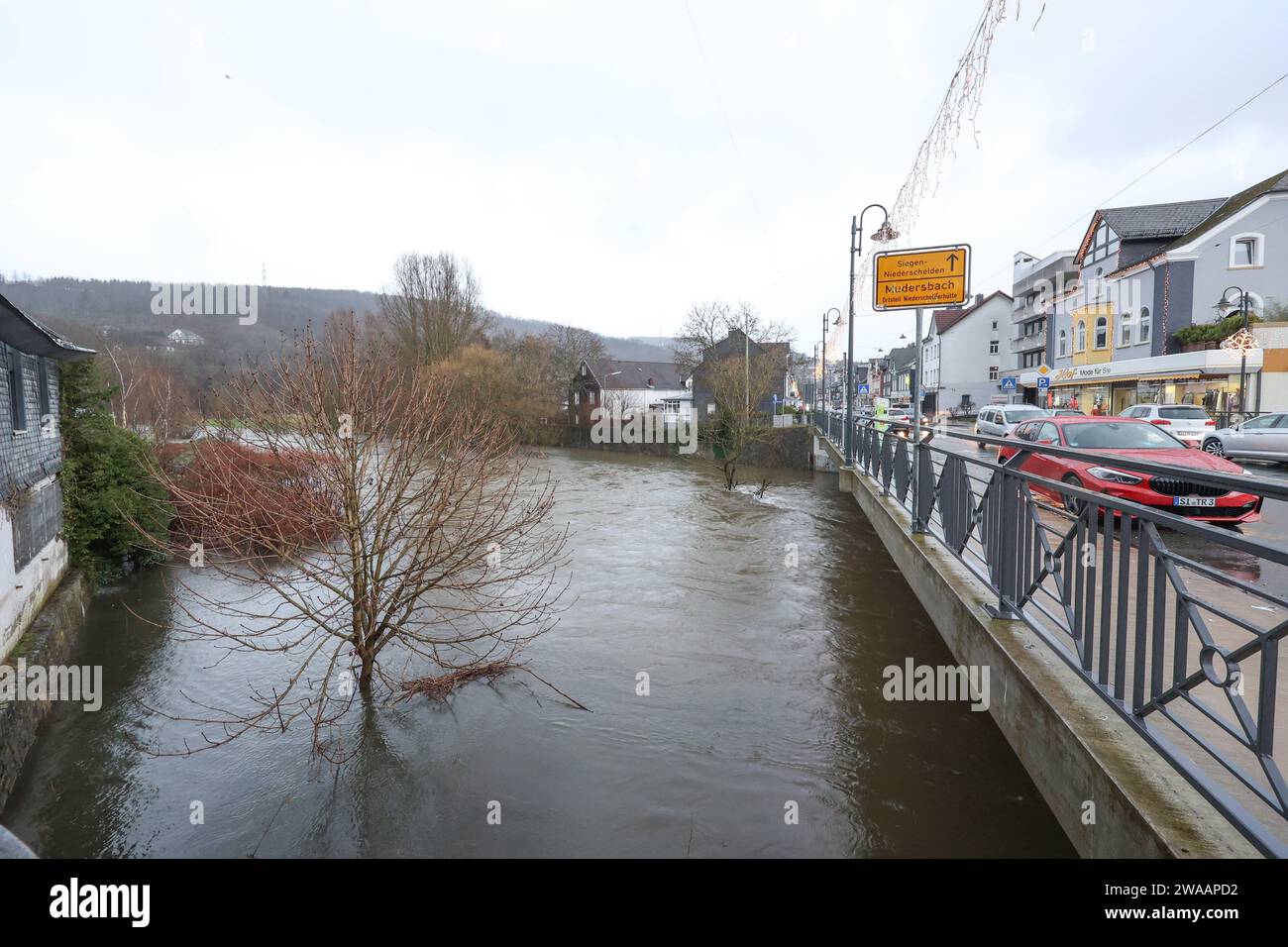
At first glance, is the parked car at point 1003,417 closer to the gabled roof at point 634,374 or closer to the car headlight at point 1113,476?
the car headlight at point 1113,476

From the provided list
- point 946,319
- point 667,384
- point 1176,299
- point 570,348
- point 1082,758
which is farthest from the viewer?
point 570,348

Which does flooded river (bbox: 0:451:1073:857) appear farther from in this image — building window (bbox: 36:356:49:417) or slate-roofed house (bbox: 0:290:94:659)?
building window (bbox: 36:356:49:417)

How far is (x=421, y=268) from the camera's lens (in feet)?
171

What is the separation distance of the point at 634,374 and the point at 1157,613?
66.6 m

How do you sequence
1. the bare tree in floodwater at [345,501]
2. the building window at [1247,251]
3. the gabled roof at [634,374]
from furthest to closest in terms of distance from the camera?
the gabled roof at [634,374] → the building window at [1247,251] → the bare tree in floodwater at [345,501]

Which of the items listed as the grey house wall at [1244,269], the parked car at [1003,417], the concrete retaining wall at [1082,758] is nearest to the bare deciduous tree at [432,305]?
the parked car at [1003,417]

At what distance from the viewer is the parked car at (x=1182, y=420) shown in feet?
66.5

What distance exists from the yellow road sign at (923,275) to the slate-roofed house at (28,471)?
33.0ft

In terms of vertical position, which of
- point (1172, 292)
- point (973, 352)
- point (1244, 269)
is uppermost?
point (973, 352)

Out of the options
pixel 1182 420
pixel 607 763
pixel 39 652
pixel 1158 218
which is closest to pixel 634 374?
pixel 1158 218

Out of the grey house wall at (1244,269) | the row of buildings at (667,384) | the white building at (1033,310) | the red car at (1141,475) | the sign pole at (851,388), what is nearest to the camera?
the red car at (1141,475)

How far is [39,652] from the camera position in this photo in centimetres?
762

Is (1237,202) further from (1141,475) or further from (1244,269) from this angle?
(1141,475)

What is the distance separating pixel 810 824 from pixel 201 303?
2325 centimetres
